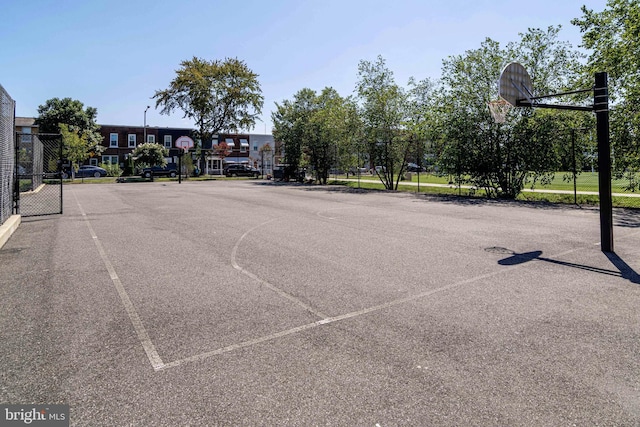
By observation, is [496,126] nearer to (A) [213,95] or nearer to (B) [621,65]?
(B) [621,65]

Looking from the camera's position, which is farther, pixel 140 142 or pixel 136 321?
pixel 140 142

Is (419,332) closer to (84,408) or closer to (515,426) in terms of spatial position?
(515,426)

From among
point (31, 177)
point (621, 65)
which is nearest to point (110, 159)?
point (31, 177)

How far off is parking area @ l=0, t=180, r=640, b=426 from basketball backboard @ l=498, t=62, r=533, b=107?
10.5 feet

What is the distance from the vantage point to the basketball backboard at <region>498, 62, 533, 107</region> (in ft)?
27.6

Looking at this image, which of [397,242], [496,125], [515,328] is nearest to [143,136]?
[496,125]

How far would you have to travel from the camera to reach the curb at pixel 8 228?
8172 millimetres

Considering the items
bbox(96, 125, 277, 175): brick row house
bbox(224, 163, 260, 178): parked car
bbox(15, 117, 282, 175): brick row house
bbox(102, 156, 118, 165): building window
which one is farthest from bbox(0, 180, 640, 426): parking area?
bbox(102, 156, 118, 165): building window

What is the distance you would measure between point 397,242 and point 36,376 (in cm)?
661

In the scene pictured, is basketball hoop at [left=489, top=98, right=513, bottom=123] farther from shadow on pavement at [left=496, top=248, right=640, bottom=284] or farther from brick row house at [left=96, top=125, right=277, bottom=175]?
brick row house at [left=96, top=125, right=277, bottom=175]

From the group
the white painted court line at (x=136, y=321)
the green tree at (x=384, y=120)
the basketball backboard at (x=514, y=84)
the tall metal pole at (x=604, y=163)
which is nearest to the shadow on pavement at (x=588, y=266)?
the tall metal pole at (x=604, y=163)

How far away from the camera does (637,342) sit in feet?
11.8

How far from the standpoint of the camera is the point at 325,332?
387cm

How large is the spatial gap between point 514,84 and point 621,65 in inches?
360
